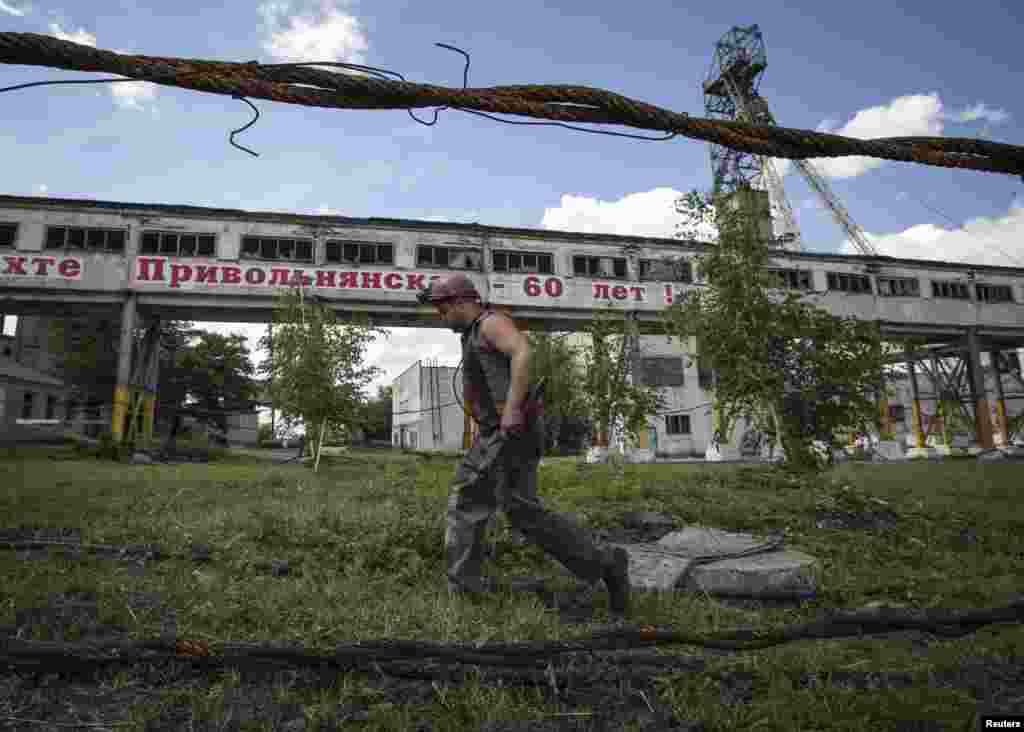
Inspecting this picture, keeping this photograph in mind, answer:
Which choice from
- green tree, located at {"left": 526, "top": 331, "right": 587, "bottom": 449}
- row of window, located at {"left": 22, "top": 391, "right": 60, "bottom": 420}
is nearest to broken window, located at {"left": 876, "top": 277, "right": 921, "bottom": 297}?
green tree, located at {"left": 526, "top": 331, "right": 587, "bottom": 449}

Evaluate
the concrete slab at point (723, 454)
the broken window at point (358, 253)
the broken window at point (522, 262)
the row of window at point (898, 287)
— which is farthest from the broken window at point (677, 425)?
the broken window at point (358, 253)

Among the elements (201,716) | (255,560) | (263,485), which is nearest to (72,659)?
(201,716)

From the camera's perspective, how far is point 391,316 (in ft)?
67.6

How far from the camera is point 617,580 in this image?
10.2ft

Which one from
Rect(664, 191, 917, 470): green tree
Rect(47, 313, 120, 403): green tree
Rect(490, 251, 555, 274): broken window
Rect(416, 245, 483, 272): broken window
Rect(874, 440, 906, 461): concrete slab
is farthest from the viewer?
Rect(47, 313, 120, 403): green tree

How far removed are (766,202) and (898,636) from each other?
A: 8.85 m

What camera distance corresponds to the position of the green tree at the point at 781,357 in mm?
8469

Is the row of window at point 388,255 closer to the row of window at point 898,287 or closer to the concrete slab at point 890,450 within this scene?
the row of window at point 898,287

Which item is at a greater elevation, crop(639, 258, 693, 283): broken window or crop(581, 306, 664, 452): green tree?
crop(639, 258, 693, 283): broken window

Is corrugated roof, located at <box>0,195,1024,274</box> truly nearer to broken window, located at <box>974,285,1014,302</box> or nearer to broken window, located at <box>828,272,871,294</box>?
broken window, located at <box>828,272,871,294</box>

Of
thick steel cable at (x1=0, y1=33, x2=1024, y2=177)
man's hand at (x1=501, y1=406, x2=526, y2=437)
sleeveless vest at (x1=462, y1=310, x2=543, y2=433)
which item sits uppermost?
thick steel cable at (x1=0, y1=33, x2=1024, y2=177)

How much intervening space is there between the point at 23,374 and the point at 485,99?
1255 inches

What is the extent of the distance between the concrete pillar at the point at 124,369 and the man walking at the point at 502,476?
58.9 feet

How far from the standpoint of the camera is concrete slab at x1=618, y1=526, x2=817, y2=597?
3652mm
